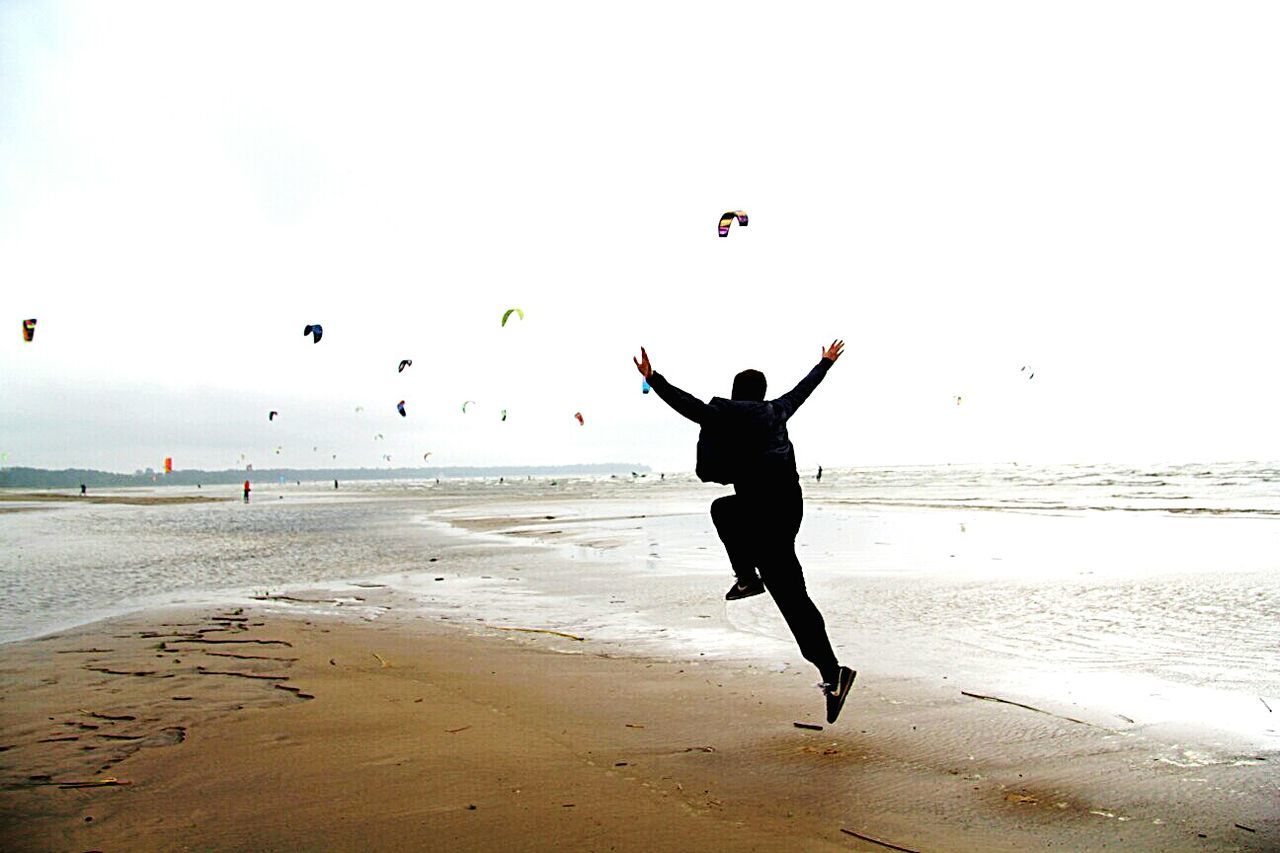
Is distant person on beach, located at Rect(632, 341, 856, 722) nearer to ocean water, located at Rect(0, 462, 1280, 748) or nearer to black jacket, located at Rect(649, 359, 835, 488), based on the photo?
black jacket, located at Rect(649, 359, 835, 488)

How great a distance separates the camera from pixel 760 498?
16.7ft

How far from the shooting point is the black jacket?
5.07 metres

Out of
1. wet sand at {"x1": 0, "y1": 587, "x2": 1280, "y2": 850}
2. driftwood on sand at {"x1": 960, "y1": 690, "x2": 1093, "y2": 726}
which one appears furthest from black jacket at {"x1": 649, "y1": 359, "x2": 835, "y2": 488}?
driftwood on sand at {"x1": 960, "y1": 690, "x2": 1093, "y2": 726}

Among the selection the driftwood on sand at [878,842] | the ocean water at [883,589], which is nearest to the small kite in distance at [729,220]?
the ocean water at [883,589]

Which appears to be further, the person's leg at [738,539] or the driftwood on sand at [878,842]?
the person's leg at [738,539]

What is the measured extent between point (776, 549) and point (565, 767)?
1703 mm

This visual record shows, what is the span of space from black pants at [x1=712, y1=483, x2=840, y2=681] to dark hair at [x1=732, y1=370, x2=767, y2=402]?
64 centimetres

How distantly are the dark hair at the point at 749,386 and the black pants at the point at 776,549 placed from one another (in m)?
0.64

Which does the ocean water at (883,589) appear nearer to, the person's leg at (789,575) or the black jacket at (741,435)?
the person's leg at (789,575)

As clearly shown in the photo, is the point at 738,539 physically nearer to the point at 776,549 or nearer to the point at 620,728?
the point at 776,549

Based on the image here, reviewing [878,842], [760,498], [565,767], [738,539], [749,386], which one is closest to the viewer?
[878,842]

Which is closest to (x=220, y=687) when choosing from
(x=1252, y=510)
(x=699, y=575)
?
(x=699, y=575)

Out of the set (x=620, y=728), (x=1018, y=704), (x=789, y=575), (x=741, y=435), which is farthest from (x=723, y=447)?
(x=1018, y=704)

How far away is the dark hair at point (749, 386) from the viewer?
17.8 ft
